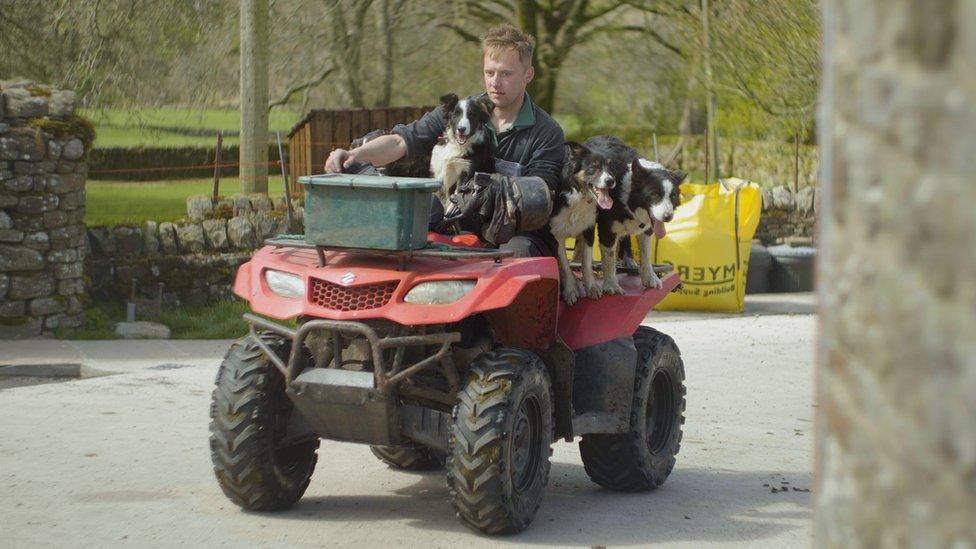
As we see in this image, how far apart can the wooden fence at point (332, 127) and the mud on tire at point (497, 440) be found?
553 inches

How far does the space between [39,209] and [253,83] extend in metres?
5.81

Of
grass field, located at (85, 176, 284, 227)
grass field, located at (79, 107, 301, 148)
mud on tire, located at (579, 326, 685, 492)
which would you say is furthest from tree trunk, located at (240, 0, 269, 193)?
mud on tire, located at (579, 326, 685, 492)

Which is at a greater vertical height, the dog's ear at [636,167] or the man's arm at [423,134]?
the man's arm at [423,134]

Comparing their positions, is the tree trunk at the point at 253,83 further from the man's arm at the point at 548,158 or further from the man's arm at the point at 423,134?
the man's arm at the point at 548,158

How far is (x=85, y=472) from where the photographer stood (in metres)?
7.48

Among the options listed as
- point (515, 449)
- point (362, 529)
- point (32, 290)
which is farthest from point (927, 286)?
point (32, 290)

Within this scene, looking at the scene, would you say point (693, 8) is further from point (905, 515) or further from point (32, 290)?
point (905, 515)

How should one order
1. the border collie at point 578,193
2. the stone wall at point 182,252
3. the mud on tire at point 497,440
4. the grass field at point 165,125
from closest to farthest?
the mud on tire at point 497,440
the border collie at point 578,193
the stone wall at point 182,252
the grass field at point 165,125

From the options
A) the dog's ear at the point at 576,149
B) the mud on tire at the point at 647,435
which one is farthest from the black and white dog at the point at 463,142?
the mud on tire at the point at 647,435

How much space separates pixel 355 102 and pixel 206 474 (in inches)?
684

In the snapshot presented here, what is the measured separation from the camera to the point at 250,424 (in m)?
6.20

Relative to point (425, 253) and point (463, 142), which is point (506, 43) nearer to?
point (463, 142)

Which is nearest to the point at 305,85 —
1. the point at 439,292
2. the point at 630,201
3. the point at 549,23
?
the point at 549,23

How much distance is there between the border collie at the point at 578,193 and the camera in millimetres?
6859
